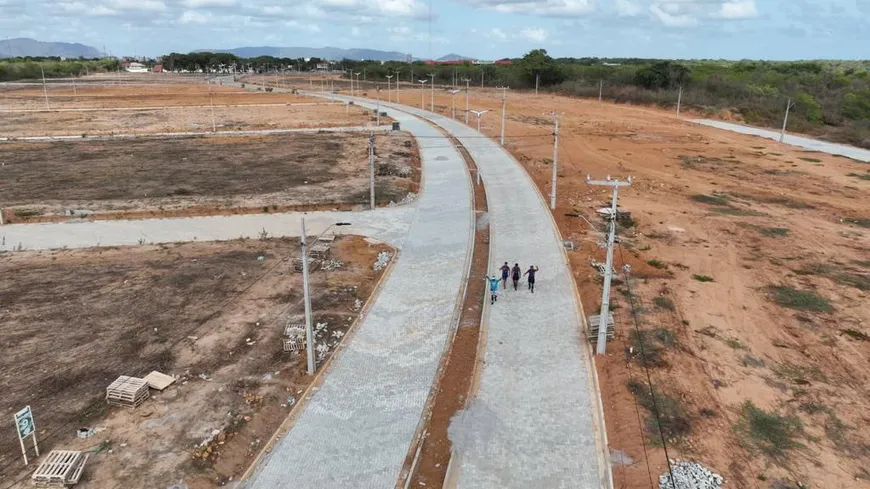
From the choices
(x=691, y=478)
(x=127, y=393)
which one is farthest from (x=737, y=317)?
(x=127, y=393)

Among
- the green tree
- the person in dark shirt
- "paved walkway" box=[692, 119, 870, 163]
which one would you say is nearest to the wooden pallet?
the person in dark shirt

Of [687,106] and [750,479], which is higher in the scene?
[687,106]

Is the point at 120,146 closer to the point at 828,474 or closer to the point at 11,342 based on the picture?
the point at 11,342

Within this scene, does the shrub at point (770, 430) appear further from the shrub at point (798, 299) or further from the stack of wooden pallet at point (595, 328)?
the shrub at point (798, 299)

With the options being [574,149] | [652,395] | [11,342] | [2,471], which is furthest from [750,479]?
[574,149]

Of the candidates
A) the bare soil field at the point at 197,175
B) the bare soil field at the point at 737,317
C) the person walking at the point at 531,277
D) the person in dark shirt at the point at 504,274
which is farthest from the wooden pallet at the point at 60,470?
the bare soil field at the point at 197,175

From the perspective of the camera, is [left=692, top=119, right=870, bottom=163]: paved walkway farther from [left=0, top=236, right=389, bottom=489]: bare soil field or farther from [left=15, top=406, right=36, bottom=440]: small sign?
[left=15, top=406, right=36, bottom=440]: small sign

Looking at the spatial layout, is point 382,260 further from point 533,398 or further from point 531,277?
point 533,398
